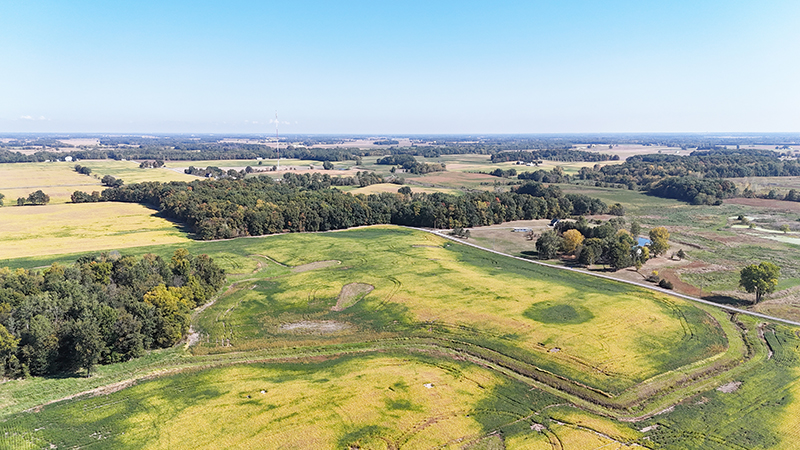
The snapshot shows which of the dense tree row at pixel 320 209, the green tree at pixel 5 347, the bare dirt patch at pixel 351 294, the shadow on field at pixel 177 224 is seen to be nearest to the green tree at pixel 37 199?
the dense tree row at pixel 320 209

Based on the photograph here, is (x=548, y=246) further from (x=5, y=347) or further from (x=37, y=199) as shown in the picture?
(x=37, y=199)

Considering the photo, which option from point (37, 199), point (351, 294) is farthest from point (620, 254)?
point (37, 199)

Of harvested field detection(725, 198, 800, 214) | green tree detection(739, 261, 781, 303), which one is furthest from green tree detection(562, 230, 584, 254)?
harvested field detection(725, 198, 800, 214)

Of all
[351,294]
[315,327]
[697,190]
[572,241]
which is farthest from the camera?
[697,190]

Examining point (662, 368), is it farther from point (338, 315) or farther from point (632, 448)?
point (338, 315)

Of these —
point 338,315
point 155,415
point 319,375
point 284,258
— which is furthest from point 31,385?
point 284,258

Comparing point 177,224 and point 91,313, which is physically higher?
point 91,313

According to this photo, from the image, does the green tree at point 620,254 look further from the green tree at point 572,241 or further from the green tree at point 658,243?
the green tree at point 658,243
